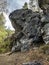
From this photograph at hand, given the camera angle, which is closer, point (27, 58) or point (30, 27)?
point (27, 58)

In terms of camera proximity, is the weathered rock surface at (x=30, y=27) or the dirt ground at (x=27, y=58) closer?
the dirt ground at (x=27, y=58)

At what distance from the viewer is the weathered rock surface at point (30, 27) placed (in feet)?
74.0

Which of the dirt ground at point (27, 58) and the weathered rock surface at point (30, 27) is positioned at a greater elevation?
the weathered rock surface at point (30, 27)

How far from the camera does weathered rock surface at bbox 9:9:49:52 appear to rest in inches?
888

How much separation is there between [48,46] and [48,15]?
5.24 meters

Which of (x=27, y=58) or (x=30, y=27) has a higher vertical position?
(x=30, y=27)

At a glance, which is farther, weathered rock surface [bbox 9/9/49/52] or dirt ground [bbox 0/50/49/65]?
weathered rock surface [bbox 9/9/49/52]

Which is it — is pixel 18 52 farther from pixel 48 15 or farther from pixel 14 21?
pixel 14 21

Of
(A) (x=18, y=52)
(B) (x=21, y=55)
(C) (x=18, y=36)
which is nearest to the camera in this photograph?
(B) (x=21, y=55)

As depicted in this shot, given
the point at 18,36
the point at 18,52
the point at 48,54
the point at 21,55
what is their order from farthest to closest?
1. the point at 18,36
2. the point at 18,52
3. the point at 21,55
4. the point at 48,54

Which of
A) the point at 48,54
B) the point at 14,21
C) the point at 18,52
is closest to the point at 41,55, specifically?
the point at 48,54

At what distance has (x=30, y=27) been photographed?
24.6m

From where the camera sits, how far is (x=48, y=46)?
1961 cm

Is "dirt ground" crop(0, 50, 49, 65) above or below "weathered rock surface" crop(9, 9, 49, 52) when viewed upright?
below
